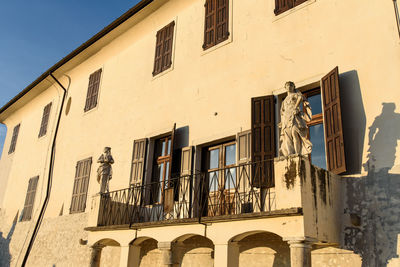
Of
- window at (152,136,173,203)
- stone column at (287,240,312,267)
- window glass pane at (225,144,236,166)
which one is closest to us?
stone column at (287,240,312,267)

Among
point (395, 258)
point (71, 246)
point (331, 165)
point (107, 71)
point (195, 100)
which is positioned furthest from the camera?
point (107, 71)

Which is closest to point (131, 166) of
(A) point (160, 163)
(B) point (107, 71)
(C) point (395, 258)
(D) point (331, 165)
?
(A) point (160, 163)

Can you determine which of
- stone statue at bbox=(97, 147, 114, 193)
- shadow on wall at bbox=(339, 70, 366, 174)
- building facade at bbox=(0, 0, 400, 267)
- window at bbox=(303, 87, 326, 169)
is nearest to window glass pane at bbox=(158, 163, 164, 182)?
building facade at bbox=(0, 0, 400, 267)

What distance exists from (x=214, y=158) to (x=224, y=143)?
A: 474 mm

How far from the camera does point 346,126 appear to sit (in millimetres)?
7285

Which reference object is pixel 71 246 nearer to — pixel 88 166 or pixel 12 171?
pixel 88 166

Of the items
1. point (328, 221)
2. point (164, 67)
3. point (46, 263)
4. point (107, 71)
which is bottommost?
point (46, 263)

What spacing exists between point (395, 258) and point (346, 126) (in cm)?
235

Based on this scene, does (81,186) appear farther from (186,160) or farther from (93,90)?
(186,160)

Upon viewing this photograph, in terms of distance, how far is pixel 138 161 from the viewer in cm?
1130

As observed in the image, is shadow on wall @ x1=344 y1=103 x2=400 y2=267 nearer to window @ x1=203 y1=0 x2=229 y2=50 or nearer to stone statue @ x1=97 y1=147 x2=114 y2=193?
window @ x1=203 y1=0 x2=229 y2=50

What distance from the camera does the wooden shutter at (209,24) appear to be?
1074 cm

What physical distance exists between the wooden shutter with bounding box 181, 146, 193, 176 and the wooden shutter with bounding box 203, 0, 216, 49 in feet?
9.34

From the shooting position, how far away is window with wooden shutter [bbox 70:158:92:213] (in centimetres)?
1329
